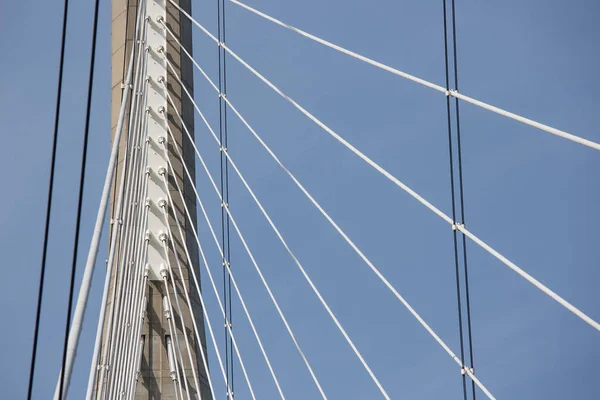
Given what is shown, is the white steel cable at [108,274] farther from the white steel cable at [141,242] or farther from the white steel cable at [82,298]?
the white steel cable at [82,298]

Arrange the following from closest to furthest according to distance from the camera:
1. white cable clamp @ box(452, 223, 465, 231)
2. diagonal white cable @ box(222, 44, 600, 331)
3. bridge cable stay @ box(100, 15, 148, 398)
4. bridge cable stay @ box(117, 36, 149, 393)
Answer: diagonal white cable @ box(222, 44, 600, 331) → white cable clamp @ box(452, 223, 465, 231) → bridge cable stay @ box(100, 15, 148, 398) → bridge cable stay @ box(117, 36, 149, 393)

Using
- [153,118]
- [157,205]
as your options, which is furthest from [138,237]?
[153,118]

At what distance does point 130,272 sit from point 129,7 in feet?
8.66

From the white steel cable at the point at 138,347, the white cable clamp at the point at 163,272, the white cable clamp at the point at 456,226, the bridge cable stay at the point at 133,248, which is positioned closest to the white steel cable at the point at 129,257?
the bridge cable stay at the point at 133,248

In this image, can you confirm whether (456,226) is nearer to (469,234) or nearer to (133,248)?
(469,234)

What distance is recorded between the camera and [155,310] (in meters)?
11.1

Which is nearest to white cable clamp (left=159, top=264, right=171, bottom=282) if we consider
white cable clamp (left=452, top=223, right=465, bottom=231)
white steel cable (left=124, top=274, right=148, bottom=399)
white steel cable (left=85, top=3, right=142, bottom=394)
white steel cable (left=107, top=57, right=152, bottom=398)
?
white steel cable (left=124, top=274, right=148, bottom=399)

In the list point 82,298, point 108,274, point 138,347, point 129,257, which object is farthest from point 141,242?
point 82,298

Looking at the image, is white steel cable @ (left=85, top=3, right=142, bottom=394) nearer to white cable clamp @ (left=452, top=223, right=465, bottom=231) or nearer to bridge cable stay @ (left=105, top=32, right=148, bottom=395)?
bridge cable stay @ (left=105, top=32, right=148, bottom=395)

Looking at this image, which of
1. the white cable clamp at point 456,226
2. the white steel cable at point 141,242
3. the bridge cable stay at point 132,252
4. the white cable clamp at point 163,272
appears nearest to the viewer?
the white cable clamp at point 456,226

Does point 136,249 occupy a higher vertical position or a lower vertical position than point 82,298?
lower

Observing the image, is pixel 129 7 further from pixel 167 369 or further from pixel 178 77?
pixel 167 369

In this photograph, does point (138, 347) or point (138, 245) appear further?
point (138, 245)

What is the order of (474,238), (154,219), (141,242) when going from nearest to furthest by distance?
(474,238)
(141,242)
(154,219)
